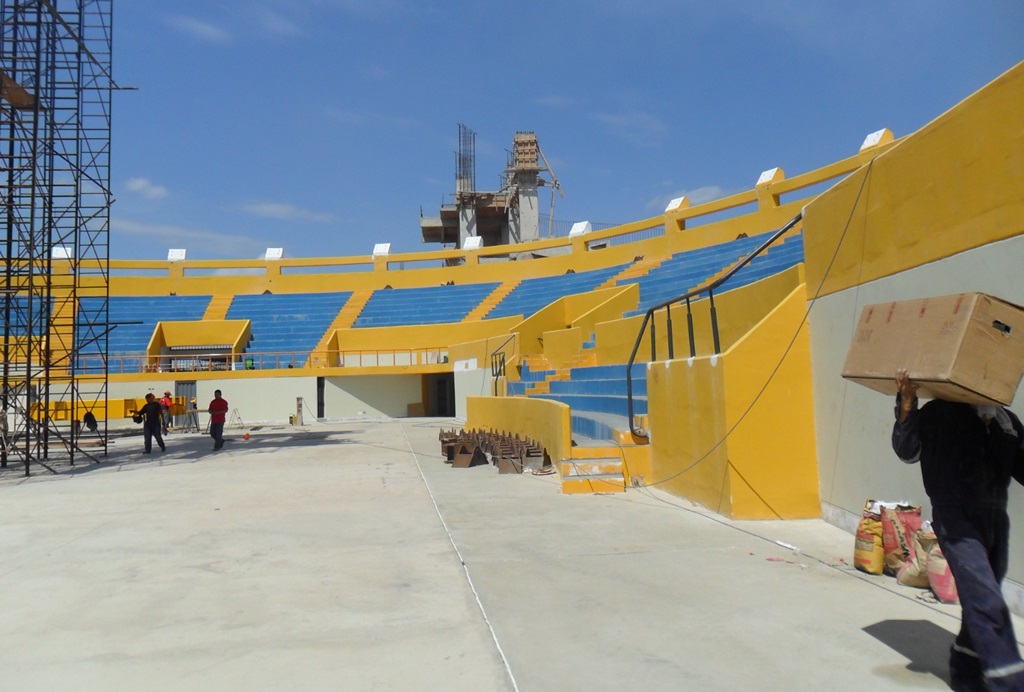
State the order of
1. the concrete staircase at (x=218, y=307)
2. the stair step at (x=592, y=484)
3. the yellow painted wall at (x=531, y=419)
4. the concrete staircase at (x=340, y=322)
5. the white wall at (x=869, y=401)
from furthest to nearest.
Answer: the concrete staircase at (x=218, y=307), the concrete staircase at (x=340, y=322), the yellow painted wall at (x=531, y=419), the stair step at (x=592, y=484), the white wall at (x=869, y=401)

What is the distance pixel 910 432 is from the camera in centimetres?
349

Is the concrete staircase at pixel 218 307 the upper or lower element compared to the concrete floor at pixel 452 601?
upper

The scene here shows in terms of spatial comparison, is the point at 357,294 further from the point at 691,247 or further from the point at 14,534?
the point at 14,534

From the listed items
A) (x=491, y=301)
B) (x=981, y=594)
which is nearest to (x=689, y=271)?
(x=491, y=301)

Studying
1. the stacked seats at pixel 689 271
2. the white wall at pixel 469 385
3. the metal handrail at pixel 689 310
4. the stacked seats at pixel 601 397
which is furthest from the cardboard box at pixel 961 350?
the white wall at pixel 469 385

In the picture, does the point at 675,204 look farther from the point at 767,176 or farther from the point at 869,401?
the point at 869,401

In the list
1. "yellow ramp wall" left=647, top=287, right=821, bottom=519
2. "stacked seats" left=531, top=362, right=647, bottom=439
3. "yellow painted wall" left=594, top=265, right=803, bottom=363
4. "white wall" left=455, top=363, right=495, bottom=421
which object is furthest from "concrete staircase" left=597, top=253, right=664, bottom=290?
"yellow ramp wall" left=647, top=287, right=821, bottom=519

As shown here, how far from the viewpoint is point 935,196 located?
5270 mm

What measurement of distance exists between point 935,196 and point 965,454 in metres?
2.63

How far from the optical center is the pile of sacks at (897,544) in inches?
191

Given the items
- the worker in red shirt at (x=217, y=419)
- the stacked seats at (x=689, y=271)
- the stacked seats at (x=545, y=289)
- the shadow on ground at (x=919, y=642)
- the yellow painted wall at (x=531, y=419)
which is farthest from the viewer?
the stacked seats at (x=545, y=289)

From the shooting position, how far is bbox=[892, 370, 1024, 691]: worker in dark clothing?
3.19 meters

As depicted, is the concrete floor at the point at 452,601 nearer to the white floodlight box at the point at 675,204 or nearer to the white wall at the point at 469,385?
the white wall at the point at 469,385

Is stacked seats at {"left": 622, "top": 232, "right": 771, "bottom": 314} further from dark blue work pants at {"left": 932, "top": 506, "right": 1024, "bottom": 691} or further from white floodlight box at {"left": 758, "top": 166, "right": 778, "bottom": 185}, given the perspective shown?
dark blue work pants at {"left": 932, "top": 506, "right": 1024, "bottom": 691}
